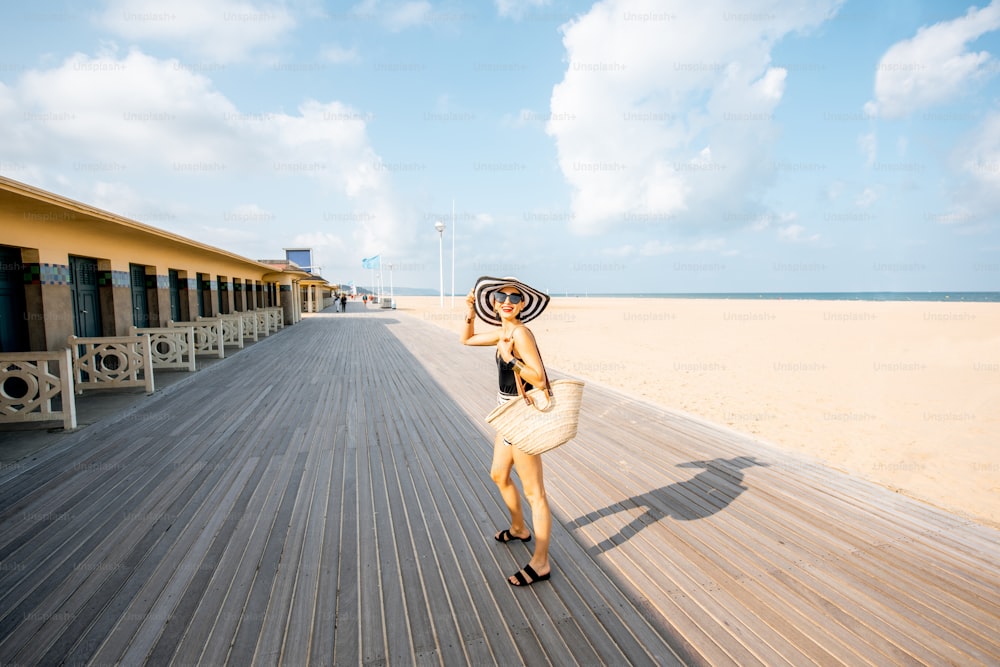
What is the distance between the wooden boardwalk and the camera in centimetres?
214

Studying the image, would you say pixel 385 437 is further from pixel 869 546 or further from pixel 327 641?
pixel 869 546

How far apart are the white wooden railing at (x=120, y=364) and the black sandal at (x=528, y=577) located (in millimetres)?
7317

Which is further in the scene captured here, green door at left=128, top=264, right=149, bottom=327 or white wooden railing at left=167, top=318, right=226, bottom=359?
white wooden railing at left=167, top=318, right=226, bottom=359

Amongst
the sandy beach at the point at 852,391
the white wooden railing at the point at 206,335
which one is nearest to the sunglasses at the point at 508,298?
the sandy beach at the point at 852,391

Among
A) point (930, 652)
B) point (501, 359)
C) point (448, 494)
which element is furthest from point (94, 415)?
point (930, 652)

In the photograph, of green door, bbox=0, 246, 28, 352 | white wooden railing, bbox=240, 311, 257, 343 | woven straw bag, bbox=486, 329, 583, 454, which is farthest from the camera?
white wooden railing, bbox=240, 311, 257, 343

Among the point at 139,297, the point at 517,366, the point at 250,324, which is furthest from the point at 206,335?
the point at 517,366

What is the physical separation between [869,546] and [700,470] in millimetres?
1395

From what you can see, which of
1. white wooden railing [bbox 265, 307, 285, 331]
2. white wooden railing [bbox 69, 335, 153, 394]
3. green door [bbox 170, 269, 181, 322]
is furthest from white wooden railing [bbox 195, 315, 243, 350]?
white wooden railing [bbox 69, 335, 153, 394]

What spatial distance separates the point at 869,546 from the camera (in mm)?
2973

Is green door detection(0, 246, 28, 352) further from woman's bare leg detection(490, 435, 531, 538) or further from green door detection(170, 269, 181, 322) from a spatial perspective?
woman's bare leg detection(490, 435, 531, 538)

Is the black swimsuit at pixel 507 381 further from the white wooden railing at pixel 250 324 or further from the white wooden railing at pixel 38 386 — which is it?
the white wooden railing at pixel 250 324

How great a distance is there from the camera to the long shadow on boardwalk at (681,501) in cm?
A: 323

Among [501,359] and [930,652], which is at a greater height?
[501,359]
